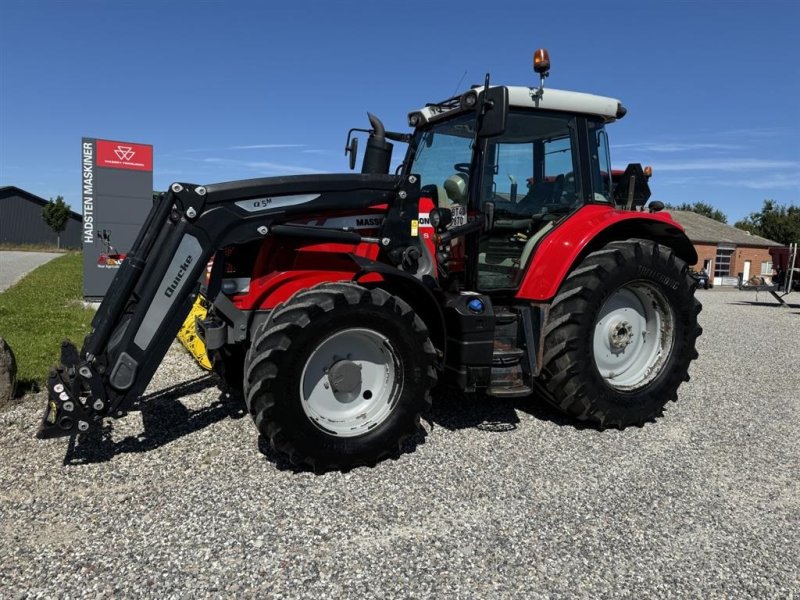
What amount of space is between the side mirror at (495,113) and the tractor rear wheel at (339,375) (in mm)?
1343

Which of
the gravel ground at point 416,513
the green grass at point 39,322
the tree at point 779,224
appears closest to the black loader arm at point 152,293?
the gravel ground at point 416,513

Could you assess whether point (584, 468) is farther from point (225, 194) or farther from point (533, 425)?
point (225, 194)

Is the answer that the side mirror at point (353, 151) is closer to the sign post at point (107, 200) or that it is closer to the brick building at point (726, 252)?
the sign post at point (107, 200)

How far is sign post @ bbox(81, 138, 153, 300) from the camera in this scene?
12.1 m

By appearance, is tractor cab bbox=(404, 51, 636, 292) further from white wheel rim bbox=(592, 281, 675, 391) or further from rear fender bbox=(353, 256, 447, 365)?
white wheel rim bbox=(592, 281, 675, 391)

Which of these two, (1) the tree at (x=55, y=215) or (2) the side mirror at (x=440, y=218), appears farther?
(1) the tree at (x=55, y=215)

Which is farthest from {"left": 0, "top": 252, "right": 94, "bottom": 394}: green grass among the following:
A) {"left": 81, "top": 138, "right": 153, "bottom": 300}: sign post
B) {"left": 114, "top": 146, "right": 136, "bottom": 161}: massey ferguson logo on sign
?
{"left": 114, "top": 146, "right": 136, "bottom": 161}: massey ferguson logo on sign

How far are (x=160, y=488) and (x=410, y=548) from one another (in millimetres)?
1521

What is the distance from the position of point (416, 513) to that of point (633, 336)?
272 cm

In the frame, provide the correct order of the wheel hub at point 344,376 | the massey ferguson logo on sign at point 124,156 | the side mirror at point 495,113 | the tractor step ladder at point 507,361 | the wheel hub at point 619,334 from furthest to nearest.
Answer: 1. the massey ferguson logo on sign at point 124,156
2. the wheel hub at point 619,334
3. the tractor step ladder at point 507,361
4. the side mirror at point 495,113
5. the wheel hub at point 344,376

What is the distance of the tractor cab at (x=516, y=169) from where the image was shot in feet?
14.9

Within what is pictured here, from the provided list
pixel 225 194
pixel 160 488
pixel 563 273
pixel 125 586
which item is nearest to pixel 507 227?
pixel 563 273

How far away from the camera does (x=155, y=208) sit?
12.0ft

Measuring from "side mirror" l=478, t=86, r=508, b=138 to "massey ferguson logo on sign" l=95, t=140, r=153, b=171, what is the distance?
1048cm
